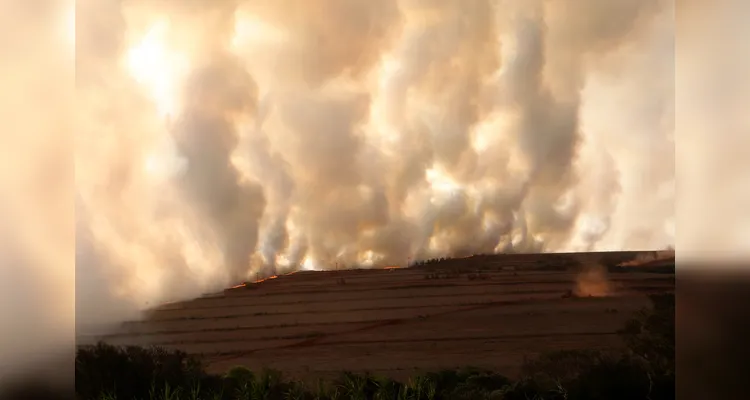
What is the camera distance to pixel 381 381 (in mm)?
2930

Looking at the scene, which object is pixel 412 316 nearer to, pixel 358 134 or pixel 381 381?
pixel 381 381

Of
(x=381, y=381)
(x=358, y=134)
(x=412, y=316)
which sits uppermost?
(x=358, y=134)

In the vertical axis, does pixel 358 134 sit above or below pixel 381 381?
above

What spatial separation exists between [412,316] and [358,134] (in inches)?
47.3

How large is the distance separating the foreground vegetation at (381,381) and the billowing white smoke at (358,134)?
39 centimetres

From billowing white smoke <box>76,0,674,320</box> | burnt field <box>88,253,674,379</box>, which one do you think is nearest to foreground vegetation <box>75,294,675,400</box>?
burnt field <box>88,253,674,379</box>

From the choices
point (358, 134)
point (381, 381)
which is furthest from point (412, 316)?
point (358, 134)

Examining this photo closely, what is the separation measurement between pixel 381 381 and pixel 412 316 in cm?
44

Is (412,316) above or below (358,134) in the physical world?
below

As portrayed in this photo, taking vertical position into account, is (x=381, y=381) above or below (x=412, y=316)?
below

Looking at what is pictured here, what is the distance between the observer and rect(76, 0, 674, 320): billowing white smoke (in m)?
2.94

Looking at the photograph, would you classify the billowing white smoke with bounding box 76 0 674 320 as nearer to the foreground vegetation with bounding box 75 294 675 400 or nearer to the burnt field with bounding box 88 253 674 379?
the burnt field with bounding box 88 253 674 379

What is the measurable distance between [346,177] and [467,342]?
129 centimetres

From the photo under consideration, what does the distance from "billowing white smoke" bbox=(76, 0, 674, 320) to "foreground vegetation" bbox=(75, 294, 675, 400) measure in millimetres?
387
